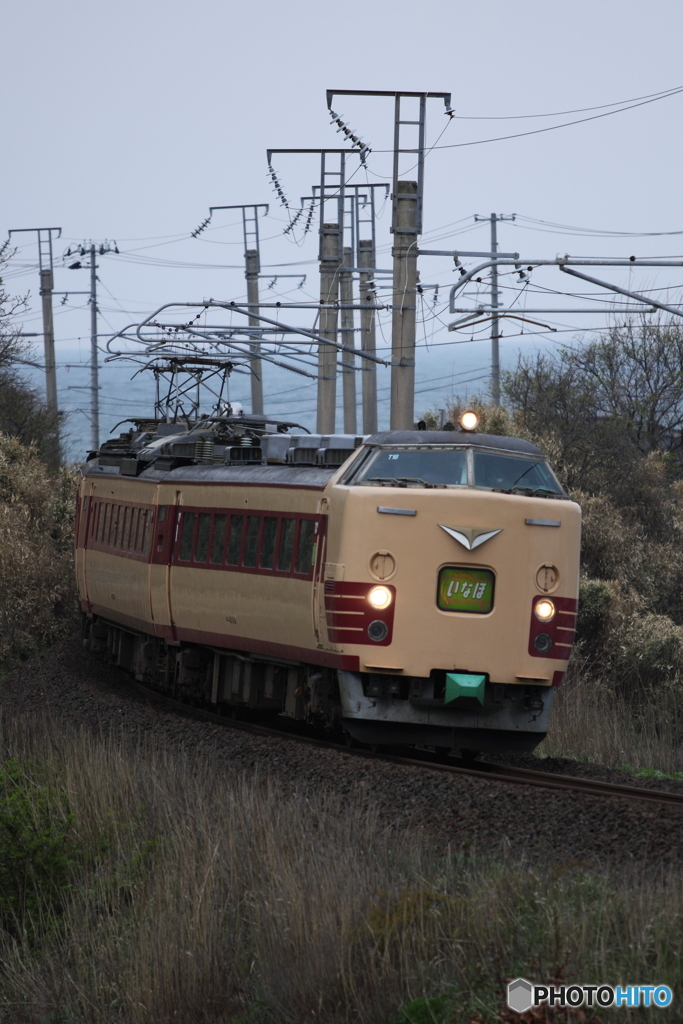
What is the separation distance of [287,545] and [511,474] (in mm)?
2536

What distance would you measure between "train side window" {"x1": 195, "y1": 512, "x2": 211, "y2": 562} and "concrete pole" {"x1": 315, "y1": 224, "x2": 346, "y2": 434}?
44.5 ft

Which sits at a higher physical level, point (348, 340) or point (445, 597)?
point (348, 340)

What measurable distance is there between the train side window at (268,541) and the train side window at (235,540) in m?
0.69

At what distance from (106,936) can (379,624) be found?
15.1 feet

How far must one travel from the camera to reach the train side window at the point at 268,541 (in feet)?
49.8

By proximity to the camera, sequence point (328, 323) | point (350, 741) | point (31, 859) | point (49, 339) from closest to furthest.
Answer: point (31, 859) < point (350, 741) < point (328, 323) < point (49, 339)

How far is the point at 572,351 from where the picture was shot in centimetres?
4653

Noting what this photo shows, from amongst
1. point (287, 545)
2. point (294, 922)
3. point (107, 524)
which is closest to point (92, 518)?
point (107, 524)

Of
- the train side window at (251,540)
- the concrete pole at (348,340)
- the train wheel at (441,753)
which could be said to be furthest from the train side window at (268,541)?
the concrete pole at (348,340)

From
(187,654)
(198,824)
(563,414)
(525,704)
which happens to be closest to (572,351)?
(563,414)

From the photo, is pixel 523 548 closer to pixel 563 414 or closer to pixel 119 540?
pixel 119 540

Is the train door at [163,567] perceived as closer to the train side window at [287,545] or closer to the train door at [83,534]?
the train side window at [287,545]

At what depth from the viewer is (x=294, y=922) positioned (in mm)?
8148

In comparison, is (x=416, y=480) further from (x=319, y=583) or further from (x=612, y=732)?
(x=612, y=732)
